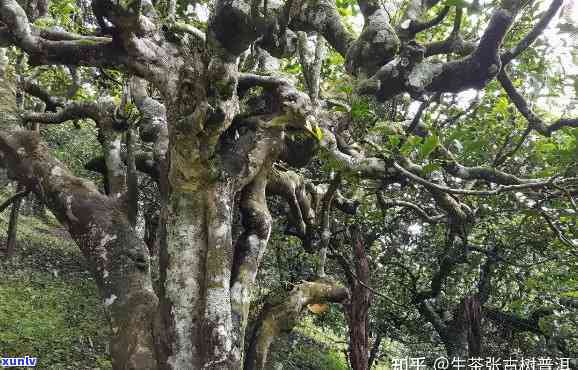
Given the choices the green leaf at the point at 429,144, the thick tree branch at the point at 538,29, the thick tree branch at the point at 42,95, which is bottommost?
the green leaf at the point at 429,144

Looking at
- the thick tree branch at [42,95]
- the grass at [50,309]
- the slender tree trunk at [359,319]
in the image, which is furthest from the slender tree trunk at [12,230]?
the slender tree trunk at [359,319]

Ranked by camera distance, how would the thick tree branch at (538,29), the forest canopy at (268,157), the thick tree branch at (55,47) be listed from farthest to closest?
the thick tree branch at (55,47)
the thick tree branch at (538,29)
the forest canopy at (268,157)

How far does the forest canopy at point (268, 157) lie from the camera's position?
338cm

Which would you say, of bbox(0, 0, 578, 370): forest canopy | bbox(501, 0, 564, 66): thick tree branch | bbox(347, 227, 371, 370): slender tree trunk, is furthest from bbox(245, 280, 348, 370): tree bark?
bbox(501, 0, 564, 66): thick tree branch

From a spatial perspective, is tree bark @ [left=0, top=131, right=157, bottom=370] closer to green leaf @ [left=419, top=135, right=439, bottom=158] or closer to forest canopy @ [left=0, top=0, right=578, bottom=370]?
forest canopy @ [left=0, top=0, right=578, bottom=370]

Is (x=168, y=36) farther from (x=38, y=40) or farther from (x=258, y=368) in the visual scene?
(x=258, y=368)

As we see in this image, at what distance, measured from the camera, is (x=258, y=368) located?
167 inches

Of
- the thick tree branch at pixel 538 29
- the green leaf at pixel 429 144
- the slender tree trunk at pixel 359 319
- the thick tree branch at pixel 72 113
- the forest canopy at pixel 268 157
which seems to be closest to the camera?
the green leaf at pixel 429 144

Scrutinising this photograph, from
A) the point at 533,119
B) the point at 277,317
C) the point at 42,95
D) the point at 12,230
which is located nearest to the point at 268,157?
the point at 277,317

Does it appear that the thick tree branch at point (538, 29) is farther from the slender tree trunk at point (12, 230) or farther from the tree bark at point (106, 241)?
the slender tree trunk at point (12, 230)

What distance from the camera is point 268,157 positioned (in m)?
4.40

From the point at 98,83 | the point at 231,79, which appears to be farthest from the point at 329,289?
the point at 98,83

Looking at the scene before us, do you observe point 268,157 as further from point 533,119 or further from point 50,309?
point 50,309

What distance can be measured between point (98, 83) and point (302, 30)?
14.5 ft
